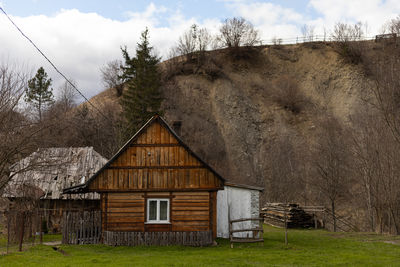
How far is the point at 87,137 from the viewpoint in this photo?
53.8 m

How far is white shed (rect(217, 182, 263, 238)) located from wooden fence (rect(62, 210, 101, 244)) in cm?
690

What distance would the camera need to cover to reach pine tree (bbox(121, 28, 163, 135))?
49281mm

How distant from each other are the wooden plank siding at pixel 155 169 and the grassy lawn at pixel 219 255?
3.10 m

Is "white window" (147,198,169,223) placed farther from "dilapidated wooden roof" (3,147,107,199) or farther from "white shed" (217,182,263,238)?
"dilapidated wooden roof" (3,147,107,199)

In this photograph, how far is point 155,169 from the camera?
20703 millimetres

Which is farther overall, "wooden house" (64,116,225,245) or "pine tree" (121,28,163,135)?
"pine tree" (121,28,163,135)

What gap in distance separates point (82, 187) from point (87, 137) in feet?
114

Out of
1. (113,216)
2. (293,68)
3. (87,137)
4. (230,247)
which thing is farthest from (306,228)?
(293,68)

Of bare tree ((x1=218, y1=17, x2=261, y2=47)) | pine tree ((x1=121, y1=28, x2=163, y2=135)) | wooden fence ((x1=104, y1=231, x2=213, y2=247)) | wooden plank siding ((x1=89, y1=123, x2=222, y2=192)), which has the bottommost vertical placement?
wooden fence ((x1=104, y1=231, x2=213, y2=247))

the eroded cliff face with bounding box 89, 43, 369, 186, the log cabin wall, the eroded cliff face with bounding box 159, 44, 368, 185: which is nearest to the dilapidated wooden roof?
the log cabin wall

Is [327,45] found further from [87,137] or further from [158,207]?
[158,207]

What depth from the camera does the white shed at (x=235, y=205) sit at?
23.2 m

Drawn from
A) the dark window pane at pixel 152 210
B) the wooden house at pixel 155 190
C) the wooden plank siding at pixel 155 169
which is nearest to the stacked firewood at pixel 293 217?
the wooden house at pixel 155 190

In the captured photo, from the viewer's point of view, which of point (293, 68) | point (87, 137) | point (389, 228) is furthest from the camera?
point (293, 68)
